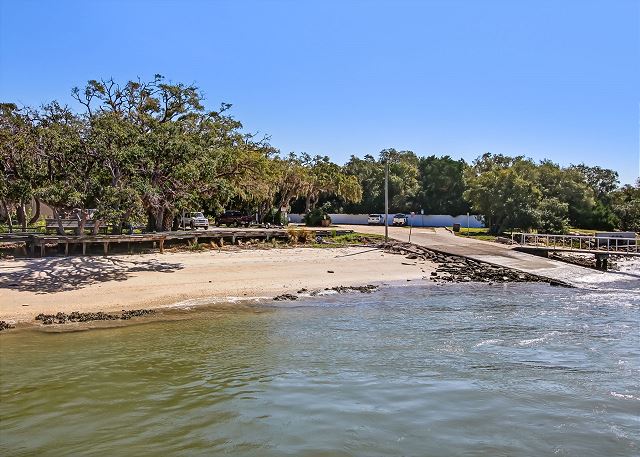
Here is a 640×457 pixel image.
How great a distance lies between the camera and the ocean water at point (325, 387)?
7.96 meters

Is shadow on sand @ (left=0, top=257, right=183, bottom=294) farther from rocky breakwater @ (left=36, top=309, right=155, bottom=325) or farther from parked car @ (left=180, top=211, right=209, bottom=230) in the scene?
parked car @ (left=180, top=211, right=209, bottom=230)

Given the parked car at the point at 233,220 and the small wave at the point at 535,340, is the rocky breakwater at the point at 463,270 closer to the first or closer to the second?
the small wave at the point at 535,340

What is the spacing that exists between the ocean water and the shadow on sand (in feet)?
20.1

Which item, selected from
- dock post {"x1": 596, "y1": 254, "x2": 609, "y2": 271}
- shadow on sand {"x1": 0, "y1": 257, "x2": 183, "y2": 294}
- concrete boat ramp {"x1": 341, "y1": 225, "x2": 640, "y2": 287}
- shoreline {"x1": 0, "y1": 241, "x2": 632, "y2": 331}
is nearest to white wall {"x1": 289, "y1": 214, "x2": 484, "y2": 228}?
concrete boat ramp {"x1": 341, "y1": 225, "x2": 640, "y2": 287}

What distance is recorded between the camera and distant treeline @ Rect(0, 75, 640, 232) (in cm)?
2244

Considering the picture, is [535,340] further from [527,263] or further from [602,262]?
[602,262]

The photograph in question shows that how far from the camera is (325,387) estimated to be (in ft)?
33.8

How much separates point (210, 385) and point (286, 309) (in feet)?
27.1

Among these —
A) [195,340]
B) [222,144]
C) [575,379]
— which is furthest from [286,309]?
[222,144]

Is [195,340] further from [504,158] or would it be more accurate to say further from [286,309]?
[504,158]

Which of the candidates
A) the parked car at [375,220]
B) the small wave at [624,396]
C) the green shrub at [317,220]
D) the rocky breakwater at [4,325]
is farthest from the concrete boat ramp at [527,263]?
the parked car at [375,220]

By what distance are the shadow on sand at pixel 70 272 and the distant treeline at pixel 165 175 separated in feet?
6.15

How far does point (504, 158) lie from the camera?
8975cm

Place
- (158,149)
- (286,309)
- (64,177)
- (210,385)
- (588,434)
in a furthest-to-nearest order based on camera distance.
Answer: (158,149), (64,177), (286,309), (210,385), (588,434)
